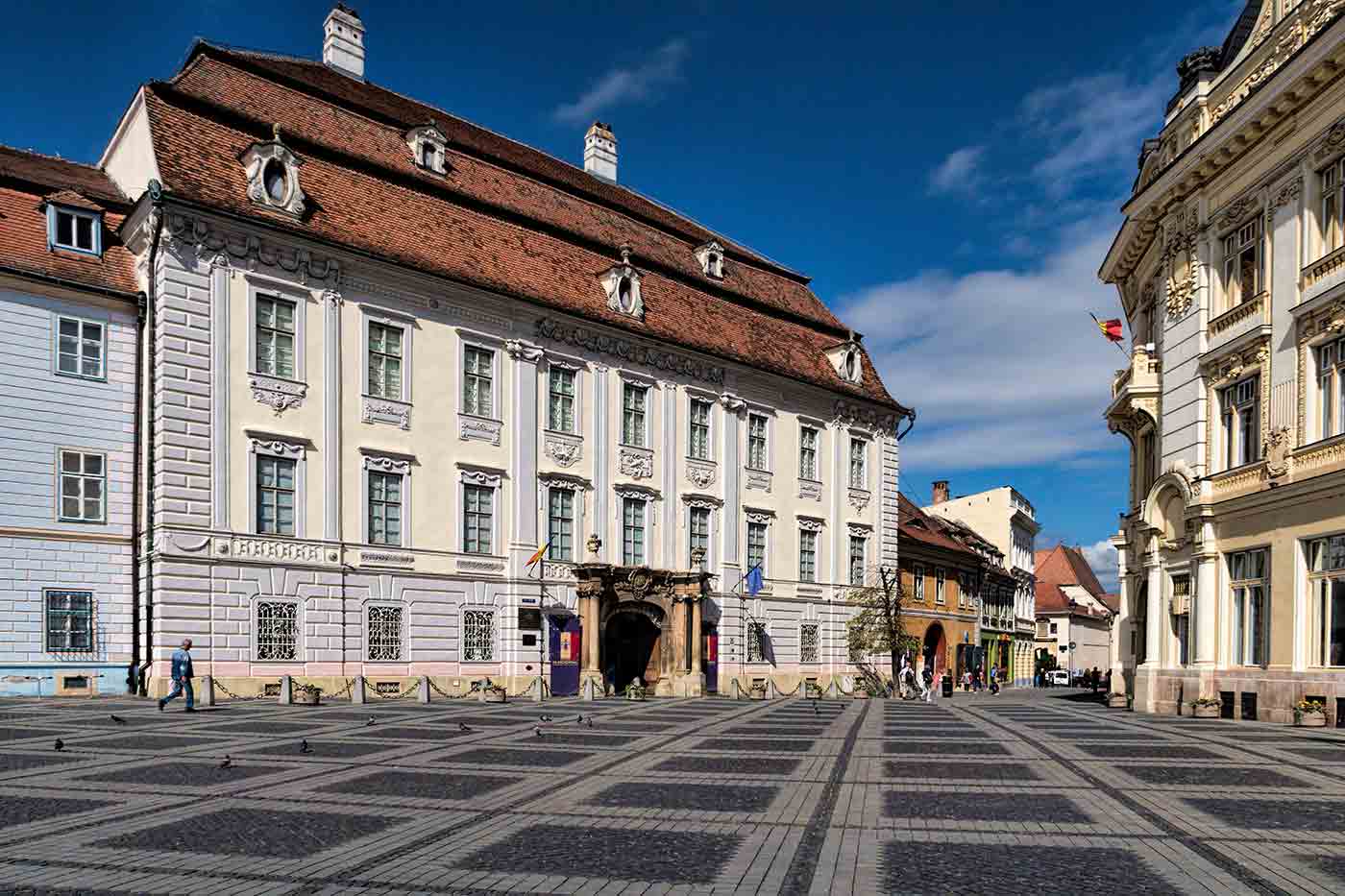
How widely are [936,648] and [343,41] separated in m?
38.7

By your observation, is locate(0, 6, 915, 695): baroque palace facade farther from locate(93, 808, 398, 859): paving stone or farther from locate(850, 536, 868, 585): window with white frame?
locate(93, 808, 398, 859): paving stone

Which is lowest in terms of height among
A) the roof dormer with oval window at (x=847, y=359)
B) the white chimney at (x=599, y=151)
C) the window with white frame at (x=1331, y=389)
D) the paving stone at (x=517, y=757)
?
the paving stone at (x=517, y=757)

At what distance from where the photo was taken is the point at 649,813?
11.6 metres

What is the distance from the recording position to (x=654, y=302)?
40688 millimetres

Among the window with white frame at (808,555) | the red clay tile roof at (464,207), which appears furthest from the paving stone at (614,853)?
the window with white frame at (808,555)

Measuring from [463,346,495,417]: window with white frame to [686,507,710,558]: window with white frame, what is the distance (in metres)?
9.15

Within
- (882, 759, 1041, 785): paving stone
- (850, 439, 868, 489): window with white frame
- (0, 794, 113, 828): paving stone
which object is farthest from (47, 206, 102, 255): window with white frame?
(850, 439, 868, 489): window with white frame

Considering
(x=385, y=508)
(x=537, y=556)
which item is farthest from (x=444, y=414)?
(x=537, y=556)

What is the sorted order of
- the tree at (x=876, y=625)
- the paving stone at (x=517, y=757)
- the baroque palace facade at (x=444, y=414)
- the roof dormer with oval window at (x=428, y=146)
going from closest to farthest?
the paving stone at (x=517, y=757) < the baroque palace facade at (x=444, y=414) < the roof dormer with oval window at (x=428, y=146) < the tree at (x=876, y=625)

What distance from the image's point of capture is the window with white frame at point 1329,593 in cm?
2370

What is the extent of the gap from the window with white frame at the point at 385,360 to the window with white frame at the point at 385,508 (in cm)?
222

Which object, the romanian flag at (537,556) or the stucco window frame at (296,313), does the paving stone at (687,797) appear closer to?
the stucco window frame at (296,313)

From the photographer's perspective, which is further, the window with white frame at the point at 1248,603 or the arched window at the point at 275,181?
the arched window at the point at 275,181

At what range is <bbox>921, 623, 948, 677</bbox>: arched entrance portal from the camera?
58.3m
